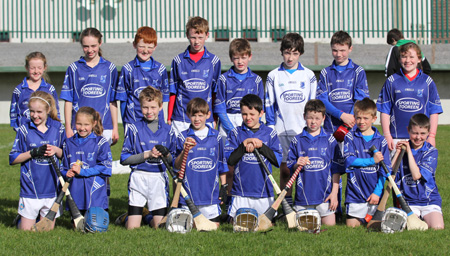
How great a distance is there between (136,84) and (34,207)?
154cm

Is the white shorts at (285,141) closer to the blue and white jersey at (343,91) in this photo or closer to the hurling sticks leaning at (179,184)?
the blue and white jersey at (343,91)

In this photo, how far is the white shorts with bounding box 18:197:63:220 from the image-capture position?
5.70 meters

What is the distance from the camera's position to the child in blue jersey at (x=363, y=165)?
5695mm

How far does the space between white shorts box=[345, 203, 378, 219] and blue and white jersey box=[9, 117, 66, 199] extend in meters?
2.75

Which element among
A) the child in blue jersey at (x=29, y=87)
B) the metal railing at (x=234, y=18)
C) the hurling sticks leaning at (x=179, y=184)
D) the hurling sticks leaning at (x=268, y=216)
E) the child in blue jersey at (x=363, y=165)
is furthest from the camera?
the metal railing at (x=234, y=18)

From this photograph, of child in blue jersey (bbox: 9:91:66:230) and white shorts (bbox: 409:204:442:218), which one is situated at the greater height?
child in blue jersey (bbox: 9:91:66:230)

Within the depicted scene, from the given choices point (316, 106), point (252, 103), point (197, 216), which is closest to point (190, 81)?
point (252, 103)

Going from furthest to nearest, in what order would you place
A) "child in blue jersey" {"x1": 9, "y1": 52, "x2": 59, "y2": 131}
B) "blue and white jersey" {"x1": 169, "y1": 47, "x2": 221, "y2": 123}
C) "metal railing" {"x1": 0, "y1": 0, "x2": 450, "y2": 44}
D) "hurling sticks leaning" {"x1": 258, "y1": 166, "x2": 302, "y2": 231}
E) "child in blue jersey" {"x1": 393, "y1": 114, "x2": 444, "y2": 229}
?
"metal railing" {"x1": 0, "y1": 0, "x2": 450, "y2": 44}, "child in blue jersey" {"x1": 9, "y1": 52, "x2": 59, "y2": 131}, "blue and white jersey" {"x1": 169, "y1": 47, "x2": 221, "y2": 123}, "child in blue jersey" {"x1": 393, "y1": 114, "x2": 444, "y2": 229}, "hurling sticks leaning" {"x1": 258, "y1": 166, "x2": 302, "y2": 231}

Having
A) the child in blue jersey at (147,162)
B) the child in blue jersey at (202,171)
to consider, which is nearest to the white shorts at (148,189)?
the child in blue jersey at (147,162)

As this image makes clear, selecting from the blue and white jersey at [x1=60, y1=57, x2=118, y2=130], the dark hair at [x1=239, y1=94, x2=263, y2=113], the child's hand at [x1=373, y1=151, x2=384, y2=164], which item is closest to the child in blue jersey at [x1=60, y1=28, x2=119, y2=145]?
the blue and white jersey at [x1=60, y1=57, x2=118, y2=130]

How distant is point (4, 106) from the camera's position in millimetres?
14719

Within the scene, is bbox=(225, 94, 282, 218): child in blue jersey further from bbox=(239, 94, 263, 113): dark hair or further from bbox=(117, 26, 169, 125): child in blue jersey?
bbox=(117, 26, 169, 125): child in blue jersey

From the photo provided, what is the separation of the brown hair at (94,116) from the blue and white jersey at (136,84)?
1.60ft

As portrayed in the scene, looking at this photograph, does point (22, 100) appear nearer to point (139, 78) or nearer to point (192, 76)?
point (139, 78)
